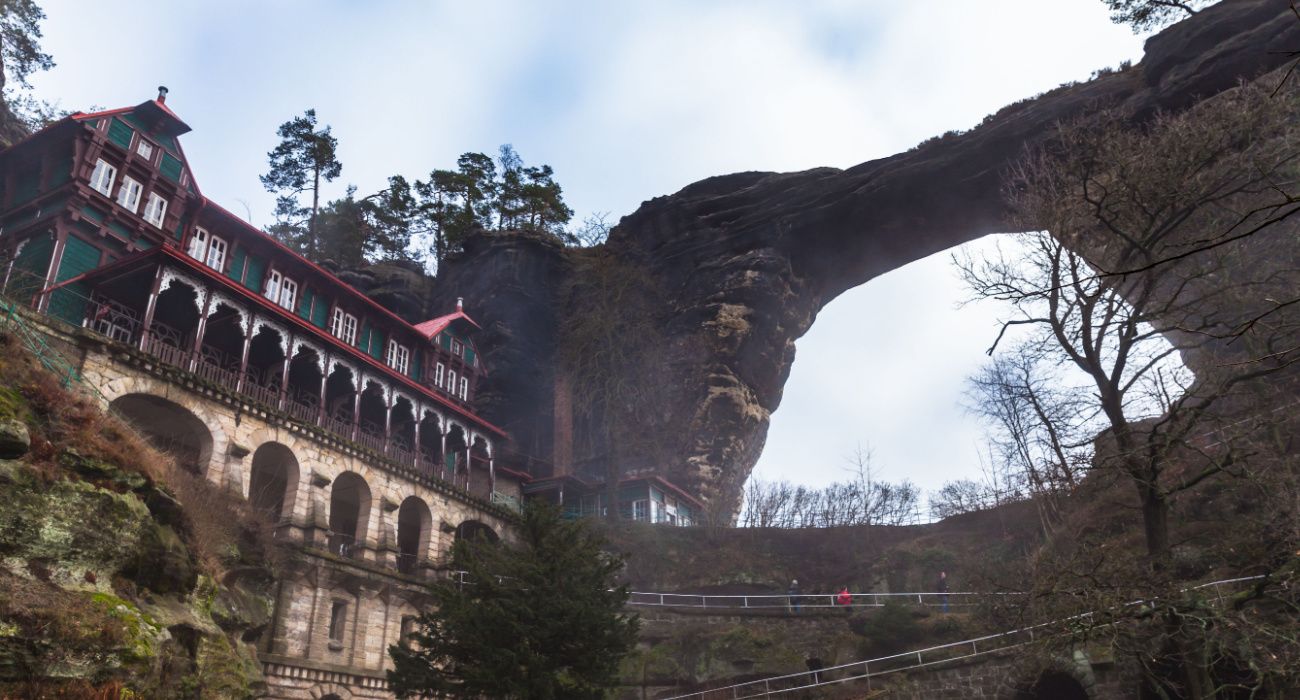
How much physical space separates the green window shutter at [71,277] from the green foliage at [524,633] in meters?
18.1

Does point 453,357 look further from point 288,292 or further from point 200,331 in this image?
point 200,331

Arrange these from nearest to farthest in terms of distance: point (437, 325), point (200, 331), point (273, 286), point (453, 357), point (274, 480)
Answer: point (200, 331) < point (274, 480) < point (273, 286) < point (437, 325) < point (453, 357)

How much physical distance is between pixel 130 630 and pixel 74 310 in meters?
19.9

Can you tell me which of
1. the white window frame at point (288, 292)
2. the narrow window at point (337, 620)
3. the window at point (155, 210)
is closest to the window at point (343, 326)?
the white window frame at point (288, 292)

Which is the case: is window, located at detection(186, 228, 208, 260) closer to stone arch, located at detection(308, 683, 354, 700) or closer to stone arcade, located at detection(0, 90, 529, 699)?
stone arcade, located at detection(0, 90, 529, 699)

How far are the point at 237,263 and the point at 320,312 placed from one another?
4221 millimetres

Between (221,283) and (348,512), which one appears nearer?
(221,283)

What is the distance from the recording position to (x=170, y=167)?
33750 millimetres

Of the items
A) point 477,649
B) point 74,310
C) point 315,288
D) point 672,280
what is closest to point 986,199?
point 672,280

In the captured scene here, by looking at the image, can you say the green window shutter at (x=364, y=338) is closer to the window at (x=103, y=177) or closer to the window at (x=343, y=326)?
the window at (x=343, y=326)

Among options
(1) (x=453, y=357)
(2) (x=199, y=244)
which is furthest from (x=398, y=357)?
(2) (x=199, y=244)

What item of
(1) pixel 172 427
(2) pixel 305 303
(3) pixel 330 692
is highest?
(2) pixel 305 303

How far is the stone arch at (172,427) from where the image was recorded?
25156mm

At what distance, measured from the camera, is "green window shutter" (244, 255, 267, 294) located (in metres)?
35.4
